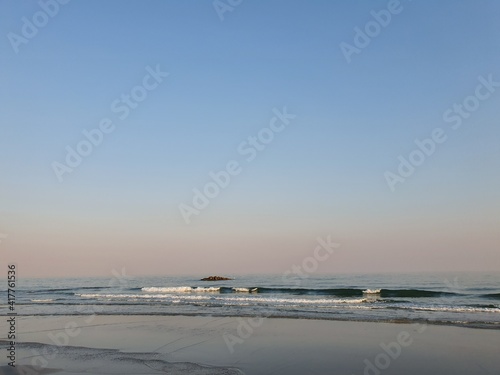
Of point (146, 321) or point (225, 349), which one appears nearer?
point (225, 349)

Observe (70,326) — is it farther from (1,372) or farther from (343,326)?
(343,326)

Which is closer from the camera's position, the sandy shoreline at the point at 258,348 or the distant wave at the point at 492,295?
the sandy shoreline at the point at 258,348

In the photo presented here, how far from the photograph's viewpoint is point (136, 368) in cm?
1112

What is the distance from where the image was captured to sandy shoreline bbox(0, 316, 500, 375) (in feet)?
36.5

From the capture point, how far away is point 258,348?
44.5ft

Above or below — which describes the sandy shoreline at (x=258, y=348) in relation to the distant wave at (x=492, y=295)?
below

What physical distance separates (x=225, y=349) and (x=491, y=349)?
891 cm

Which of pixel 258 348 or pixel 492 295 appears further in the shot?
pixel 492 295

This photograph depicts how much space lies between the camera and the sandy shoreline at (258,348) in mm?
11140

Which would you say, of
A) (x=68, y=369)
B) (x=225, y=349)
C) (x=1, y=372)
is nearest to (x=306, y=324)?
(x=225, y=349)

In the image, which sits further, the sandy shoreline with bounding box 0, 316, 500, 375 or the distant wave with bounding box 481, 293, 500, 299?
the distant wave with bounding box 481, 293, 500, 299

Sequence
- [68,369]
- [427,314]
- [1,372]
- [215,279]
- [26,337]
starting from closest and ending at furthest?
[1,372] < [68,369] < [26,337] < [427,314] < [215,279]

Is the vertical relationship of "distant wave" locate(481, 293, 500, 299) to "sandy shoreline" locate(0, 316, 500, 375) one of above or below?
above

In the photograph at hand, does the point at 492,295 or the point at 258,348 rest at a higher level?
the point at 492,295
